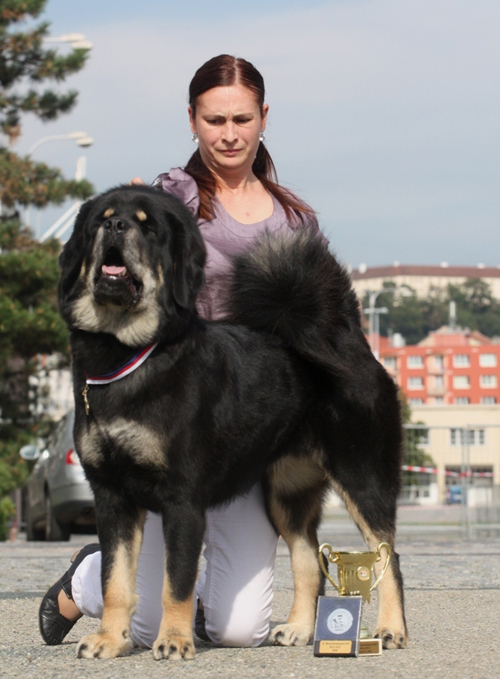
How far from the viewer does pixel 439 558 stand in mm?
10203

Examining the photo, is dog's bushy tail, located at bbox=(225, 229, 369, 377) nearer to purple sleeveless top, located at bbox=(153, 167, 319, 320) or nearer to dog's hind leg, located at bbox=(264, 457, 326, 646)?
purple sleeveless top, located at bbox=(153, 167, 319, 320)

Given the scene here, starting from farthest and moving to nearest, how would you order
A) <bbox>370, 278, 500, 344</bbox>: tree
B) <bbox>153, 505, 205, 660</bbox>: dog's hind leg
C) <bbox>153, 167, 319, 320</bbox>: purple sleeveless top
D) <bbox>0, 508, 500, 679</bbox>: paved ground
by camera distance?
<bbox>370, 278, 500, 344</bbox>: tree
<bbox>153, 167, 319, 320</bbox>: purple sleeveless top
<bbox>153, 505, 205, 660</bbox>: dog's hind leg
<bbox>0, 508, 500, 679</bbox>: paved ground

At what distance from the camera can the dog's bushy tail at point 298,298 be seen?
4.93 meters

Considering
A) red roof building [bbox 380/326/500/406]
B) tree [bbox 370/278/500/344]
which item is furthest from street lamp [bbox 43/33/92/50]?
tree [bbox 370/278/500/344]

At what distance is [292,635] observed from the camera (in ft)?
16.5

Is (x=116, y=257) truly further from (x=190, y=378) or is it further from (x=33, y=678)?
(x=33, y=678)

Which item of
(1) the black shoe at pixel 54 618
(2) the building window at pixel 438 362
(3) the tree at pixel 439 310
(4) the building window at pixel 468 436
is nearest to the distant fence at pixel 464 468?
(4) the building window at pixel 468 436

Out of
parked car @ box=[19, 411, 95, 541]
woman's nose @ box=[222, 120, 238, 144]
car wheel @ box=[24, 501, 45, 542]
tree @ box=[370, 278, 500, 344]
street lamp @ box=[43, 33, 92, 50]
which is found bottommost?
car wheel @ box=[24, 501, 45, 542]

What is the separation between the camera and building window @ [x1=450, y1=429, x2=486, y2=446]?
634 inches

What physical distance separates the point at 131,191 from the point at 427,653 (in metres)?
2.26

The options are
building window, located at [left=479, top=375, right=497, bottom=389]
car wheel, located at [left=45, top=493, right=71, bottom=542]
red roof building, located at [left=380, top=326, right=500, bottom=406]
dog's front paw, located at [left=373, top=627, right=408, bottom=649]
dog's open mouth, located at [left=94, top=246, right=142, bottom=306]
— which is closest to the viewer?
dog's open mouth, located at [left=94, top=246, right=142, bottom=306]

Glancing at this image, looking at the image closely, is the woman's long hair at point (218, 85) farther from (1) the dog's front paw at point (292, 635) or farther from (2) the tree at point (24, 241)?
(2) the tree at point (24, 241)

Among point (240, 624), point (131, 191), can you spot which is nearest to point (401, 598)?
point (240, 624)

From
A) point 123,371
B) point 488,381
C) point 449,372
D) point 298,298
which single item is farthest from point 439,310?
point 123,371
